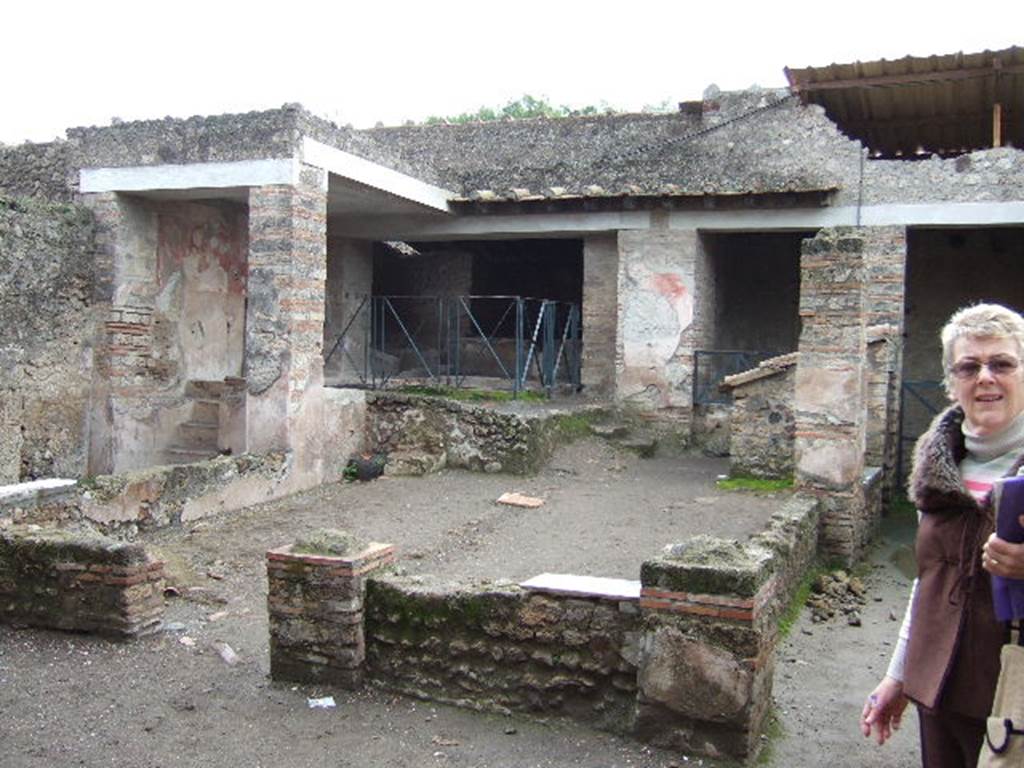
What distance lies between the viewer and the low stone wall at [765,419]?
9.56m

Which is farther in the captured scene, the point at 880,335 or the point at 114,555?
the point at 880,335

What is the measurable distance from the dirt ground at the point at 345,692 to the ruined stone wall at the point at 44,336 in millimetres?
2628

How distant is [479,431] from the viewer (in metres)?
10.6

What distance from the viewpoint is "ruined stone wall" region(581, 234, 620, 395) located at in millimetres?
12805

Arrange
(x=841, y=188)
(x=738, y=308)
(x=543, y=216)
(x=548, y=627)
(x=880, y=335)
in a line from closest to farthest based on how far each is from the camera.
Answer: (x=548, y=627), (x=880, y=335), (x=841, y=188), (x=543, y=216), (x=738, y=308)

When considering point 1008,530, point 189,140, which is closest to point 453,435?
point 189,140

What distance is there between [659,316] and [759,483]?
3404 mm

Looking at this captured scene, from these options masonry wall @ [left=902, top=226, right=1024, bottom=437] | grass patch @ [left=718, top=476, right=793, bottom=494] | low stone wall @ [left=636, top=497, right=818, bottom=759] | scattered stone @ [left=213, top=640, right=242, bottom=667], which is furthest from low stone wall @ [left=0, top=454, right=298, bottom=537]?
masonry wall @ [left=902, top=226, right=1024, bottom=437]

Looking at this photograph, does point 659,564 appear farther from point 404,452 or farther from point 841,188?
point 841,188

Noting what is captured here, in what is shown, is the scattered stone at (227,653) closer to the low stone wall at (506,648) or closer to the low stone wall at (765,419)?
the low stone wall at (506,648)

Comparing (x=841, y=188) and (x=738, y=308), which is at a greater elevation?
(x=841, y=188)

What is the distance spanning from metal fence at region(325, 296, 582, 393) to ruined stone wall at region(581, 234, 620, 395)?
1.40ft

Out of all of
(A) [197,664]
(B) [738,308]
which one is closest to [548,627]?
(A) [197,664]

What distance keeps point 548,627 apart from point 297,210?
6165 mm
